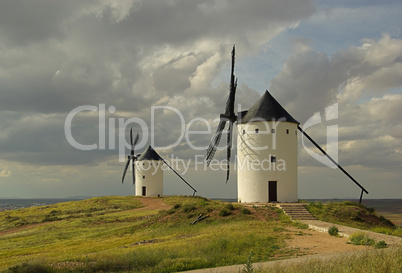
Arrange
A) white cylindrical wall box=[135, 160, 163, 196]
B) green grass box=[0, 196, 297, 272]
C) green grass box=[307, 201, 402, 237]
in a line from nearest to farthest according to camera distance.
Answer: green grass box=[0, 196, 297, 272] < green grass box=[307, 201, 402, 237] < white cylindrical wall box=[135, 160, 163, 196]

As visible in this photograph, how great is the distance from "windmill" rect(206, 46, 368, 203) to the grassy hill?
10.7 ft

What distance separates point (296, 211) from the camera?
27.0 m


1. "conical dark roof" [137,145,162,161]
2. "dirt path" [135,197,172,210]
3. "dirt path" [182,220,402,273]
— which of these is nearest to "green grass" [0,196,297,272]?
"dirt path" [182,220,402,273]

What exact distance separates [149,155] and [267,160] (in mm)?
34356

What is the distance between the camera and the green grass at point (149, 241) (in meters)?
14.6

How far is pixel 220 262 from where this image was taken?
14.6 metres

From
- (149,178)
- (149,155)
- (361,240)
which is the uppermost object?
(149,155)

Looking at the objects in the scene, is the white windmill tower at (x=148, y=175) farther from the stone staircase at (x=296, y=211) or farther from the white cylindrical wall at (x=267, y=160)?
the stone staircase at (x=296, y=211)

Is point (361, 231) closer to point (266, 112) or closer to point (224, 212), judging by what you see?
point (224, 212)

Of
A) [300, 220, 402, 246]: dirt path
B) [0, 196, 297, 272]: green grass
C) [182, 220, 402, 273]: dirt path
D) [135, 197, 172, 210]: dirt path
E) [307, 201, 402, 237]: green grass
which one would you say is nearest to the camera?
[182, 220, 402, 273]: dirt path

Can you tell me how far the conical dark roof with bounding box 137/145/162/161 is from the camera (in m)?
62.1

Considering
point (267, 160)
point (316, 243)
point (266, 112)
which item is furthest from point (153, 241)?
point (266, 112)

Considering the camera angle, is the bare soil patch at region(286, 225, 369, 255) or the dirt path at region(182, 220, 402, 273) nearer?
the dirt path at region(182, 220, 402, 273)

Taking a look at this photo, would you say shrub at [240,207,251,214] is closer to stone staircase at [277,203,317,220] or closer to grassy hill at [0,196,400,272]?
grassy hill at [0,196,400,272]
